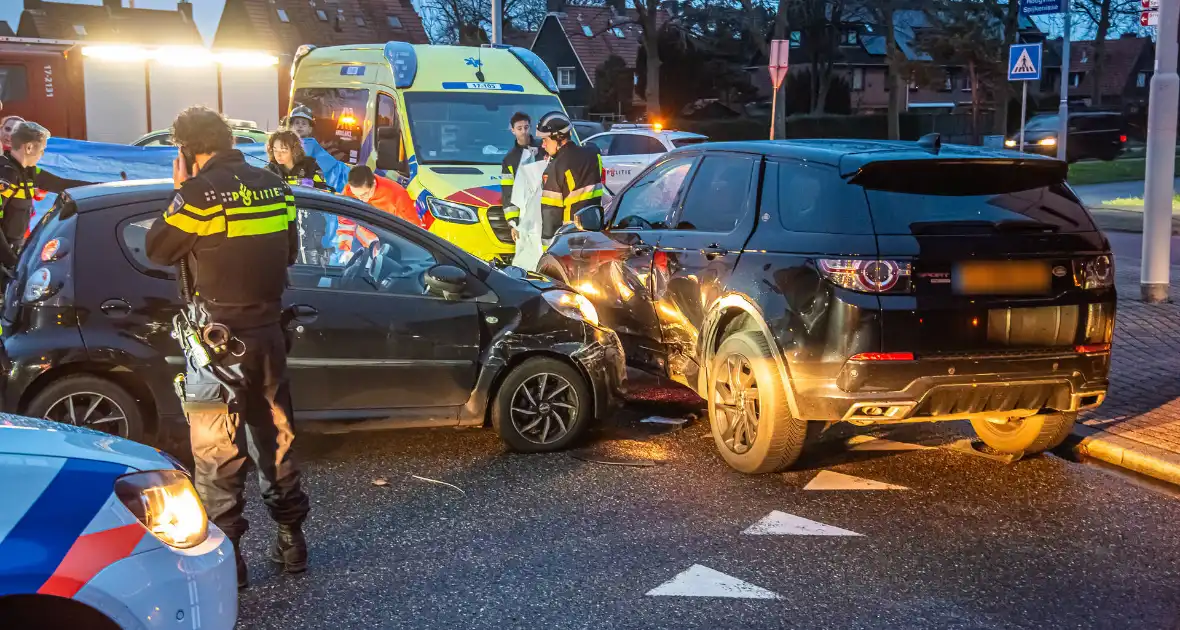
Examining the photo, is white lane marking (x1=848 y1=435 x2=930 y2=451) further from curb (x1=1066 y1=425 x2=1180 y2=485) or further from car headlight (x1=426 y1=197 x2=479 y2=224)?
car headlight (x1=426 y1=197 x2=479 y2=224)

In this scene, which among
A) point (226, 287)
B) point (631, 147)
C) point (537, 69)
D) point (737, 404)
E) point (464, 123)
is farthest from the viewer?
point (631, 147)

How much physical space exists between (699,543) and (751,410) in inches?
46.2

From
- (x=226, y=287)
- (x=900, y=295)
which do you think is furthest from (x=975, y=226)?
(x=226, y=287)

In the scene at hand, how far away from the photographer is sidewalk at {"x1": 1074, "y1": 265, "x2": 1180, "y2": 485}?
21.2 feet

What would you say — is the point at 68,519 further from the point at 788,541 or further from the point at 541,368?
the point at 541,368

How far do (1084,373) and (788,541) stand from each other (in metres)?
1.70

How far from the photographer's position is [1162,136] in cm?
1063

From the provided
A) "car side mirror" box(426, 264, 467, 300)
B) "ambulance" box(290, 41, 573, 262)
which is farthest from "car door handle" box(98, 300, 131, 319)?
"ambulance" box(290, 41, 573, 262)

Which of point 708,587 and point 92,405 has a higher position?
point 92,405

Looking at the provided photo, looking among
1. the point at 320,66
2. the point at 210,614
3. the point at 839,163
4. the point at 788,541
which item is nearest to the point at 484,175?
the point at 320,66

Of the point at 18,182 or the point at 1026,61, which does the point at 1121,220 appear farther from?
the point at 18,182

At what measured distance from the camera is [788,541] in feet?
17.1

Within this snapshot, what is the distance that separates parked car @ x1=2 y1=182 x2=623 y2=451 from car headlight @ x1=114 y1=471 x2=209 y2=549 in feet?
8.60

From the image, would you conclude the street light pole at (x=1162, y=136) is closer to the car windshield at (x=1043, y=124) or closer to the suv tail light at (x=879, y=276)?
the suv tail light at (x=879, y=276)
